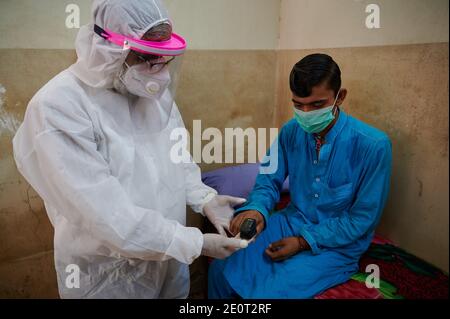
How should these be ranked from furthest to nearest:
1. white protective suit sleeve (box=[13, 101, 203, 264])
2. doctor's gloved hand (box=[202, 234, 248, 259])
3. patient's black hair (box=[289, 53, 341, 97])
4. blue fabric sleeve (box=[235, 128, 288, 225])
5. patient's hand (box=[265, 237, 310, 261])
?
blue fabric sleeve (box=[235, 128, 288, 225]), patient's hand (box=[265, 237, 310, 261]), patient's black hair (box=[289, 53, 341, 97]), doctor's gloved hand (box=[202, 234, 248, 259]), white protective suit sleeve (box=[13, 101, 203, 264])

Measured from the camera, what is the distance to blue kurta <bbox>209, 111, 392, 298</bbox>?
108 cm

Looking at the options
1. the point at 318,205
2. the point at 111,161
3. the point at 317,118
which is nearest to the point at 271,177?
the point at 318,205

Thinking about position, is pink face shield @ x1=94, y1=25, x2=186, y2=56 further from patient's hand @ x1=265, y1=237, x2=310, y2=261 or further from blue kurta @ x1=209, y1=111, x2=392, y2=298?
patient's hand @ x1=265, y1=237, x2=310, y2=261

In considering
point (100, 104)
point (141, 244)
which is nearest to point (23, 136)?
point (100, 104)

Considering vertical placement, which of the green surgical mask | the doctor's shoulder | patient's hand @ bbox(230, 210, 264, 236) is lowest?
patient's hand @ bbox(230, 210, 264, 236)

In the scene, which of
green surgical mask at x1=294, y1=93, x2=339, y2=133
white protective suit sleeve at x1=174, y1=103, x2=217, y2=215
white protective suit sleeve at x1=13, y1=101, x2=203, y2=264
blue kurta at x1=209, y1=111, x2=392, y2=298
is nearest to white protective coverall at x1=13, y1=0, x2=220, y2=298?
white protective suit sleeve at x1=13, y1=101, x2=203, y2=264

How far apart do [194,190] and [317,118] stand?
528mm

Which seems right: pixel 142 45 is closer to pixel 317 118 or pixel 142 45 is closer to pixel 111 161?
pixel 111 161

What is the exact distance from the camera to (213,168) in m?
1.59

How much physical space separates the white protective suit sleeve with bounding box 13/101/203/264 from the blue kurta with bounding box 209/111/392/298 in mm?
359

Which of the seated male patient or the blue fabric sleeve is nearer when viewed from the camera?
the seated male patient

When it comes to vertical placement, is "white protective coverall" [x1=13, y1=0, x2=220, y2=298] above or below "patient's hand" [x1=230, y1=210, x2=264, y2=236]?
above

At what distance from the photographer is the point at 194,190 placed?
1.25 metres
